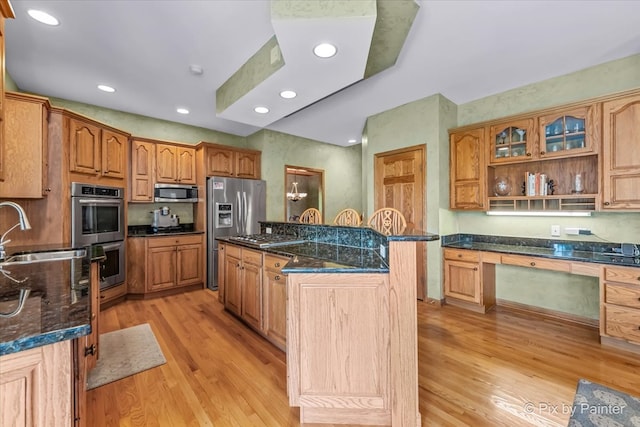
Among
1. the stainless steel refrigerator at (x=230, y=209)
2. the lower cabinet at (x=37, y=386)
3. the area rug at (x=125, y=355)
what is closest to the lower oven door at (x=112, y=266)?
the area rug at (x=125, y=355)

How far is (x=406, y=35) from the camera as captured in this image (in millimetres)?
2199

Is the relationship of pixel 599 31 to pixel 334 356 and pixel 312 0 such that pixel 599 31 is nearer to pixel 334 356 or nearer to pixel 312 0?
pixel 312 0

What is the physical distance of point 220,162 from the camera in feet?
14.9

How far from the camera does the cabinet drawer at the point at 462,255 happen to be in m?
3.22

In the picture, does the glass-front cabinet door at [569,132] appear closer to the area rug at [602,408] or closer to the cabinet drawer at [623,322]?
the cabinet drawer at [623,322]

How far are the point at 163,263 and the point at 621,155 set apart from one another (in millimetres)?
5383

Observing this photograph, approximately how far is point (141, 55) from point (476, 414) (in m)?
3.93

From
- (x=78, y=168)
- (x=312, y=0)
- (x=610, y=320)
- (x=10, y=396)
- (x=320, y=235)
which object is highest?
(x=312, y=0)

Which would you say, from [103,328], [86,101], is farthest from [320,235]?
[86,101]

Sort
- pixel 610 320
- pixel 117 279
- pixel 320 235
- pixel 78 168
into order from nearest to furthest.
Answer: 1. pixel 610 320
2. pixel 320 235
3. pixel 78 168
4. pixel 117 279

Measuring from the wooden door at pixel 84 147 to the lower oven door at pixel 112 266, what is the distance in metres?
0.94

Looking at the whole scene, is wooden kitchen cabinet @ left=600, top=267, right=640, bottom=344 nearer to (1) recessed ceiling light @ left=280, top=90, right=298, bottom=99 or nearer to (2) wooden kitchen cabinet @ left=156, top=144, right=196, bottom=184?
(1) recessed ceiling light @ left=280, top=90, right=298, bottom=99

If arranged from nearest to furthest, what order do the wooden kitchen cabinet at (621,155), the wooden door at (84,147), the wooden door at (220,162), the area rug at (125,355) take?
the area rug at (125,355), the wooden kitchen cabinet at (621,155), the wooden door at (84,147), the wooden door at (220,162)

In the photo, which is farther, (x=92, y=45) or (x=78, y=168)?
(x=78, y=168)
